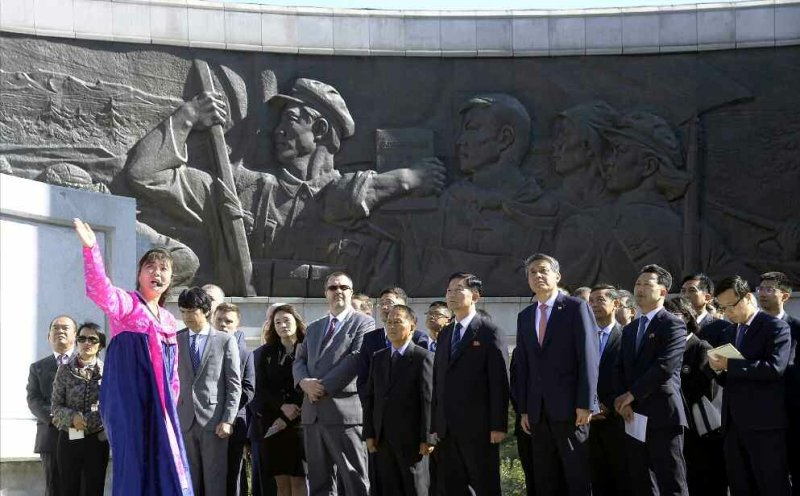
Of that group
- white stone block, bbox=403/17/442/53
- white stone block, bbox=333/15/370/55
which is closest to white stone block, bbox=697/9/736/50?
white stone block, bbox=403/17/442/53

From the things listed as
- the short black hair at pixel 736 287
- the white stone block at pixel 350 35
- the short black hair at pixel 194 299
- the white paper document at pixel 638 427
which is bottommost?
the white paper document at pixel 638 427

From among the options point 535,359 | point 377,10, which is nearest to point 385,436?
point 535,359

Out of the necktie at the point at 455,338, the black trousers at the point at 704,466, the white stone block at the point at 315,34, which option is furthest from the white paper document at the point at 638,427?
the white stone block at the point at 315,34

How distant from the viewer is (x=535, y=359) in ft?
23.9

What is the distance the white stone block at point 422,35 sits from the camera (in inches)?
596

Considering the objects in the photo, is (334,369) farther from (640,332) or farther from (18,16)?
(18,16)

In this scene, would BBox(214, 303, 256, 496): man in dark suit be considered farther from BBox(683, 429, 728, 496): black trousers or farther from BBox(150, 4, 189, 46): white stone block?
BBox(150, 4, 189, 46): white stone block

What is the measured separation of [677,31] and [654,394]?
890cm

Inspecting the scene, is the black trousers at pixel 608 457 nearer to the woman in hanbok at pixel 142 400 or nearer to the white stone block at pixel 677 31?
the woman in hanbok at pixel 142 400

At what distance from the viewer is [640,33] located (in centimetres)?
1527

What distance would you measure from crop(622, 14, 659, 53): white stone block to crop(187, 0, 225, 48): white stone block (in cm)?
491

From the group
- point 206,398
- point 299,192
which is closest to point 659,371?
point 206,398

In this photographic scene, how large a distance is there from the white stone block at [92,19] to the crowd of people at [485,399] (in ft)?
23.5

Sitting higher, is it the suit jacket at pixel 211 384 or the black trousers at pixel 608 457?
the suit jacket at pixel 211 384
